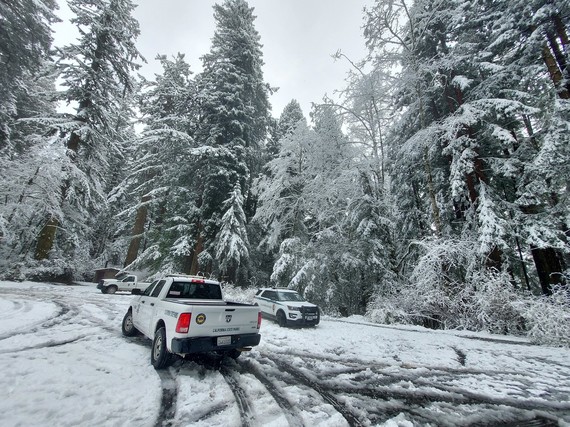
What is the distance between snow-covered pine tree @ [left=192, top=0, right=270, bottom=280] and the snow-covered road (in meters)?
12.1

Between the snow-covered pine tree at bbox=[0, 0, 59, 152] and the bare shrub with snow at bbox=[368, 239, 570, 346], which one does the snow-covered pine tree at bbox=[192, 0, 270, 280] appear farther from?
the bare shrub with snow at bbox=[368, 239, 570, 346]

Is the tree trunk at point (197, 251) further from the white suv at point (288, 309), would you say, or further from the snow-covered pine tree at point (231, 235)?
the white suv at point (288, 309)

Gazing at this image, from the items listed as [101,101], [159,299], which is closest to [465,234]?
[159,299]

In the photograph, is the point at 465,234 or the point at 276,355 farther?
the point at 465,234

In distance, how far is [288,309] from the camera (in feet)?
35.4

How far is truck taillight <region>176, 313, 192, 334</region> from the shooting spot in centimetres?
485

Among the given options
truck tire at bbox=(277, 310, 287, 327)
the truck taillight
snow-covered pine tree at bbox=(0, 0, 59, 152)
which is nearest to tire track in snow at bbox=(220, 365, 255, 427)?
the truck taillight

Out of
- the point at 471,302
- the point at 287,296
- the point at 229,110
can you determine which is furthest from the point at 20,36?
the point at 471,302

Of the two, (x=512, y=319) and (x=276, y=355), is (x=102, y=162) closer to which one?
(x=276, y=355)

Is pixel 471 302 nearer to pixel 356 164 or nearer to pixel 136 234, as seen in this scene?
pixel 356 164

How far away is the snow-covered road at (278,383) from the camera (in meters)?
3.63

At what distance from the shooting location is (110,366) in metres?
5.14

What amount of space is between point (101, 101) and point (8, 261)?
13.9 metres

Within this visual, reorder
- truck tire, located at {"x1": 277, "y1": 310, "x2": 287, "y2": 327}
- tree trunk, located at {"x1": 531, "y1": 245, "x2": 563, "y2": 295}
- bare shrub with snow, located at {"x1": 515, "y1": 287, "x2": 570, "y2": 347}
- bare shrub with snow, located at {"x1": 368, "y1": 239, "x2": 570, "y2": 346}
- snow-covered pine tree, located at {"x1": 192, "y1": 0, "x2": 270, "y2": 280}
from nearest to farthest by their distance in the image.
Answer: bare shrub with snow, located at {"x1": 515, "y1": 287, "x2": 570, "y2": 347} → bare shrub with snow, located at {"x1": 368, "y1": 239, "x2": 570, "y2": 346} → truck tire, located at {"x1": 277, "y1": 310, "x2": 287, "y2": 327} → tree trunk, located at {"x1": 531, "y1": 245, "x2": 563, "y2": 295} → snow-covered pine tree, located at {"x1": 192, "y1": 0, "x2": 270, "y2": 280}
